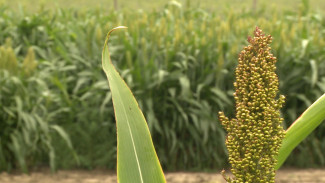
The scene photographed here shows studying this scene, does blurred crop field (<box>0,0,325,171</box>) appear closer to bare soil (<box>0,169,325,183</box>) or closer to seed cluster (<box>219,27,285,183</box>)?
bare soil (<box>0,169,325,183</box>)

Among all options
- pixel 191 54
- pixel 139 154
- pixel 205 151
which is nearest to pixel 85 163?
pixel 205 151

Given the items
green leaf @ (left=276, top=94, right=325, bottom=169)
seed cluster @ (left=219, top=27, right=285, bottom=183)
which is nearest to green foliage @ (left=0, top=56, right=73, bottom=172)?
green leaf @ (left=276, top=94, right=325, bottom=169)

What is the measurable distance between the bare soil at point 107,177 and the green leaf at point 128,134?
11.3 ft

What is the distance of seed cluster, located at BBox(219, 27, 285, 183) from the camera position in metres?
1.17

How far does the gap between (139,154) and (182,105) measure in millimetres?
4035

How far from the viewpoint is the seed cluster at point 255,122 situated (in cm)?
117

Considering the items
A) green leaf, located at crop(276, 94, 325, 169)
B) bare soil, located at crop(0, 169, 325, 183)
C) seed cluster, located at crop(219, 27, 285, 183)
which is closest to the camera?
seed cluster, located at crop(219, 27, 285, 183)

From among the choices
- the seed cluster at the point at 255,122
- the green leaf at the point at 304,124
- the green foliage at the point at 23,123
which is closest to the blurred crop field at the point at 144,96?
the green foliage at the point at 23,123

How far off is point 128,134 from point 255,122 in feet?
0.89

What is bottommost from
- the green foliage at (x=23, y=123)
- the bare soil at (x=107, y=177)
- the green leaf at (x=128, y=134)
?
the bare soil at (x=107, y=177)

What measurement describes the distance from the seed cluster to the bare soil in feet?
11.7

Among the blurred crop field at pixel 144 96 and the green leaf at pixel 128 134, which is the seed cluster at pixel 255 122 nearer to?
the green leaf at pixel 128 134

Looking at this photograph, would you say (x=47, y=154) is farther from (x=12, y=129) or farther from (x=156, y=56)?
(x=156, y=56)

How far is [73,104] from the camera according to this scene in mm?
5250
